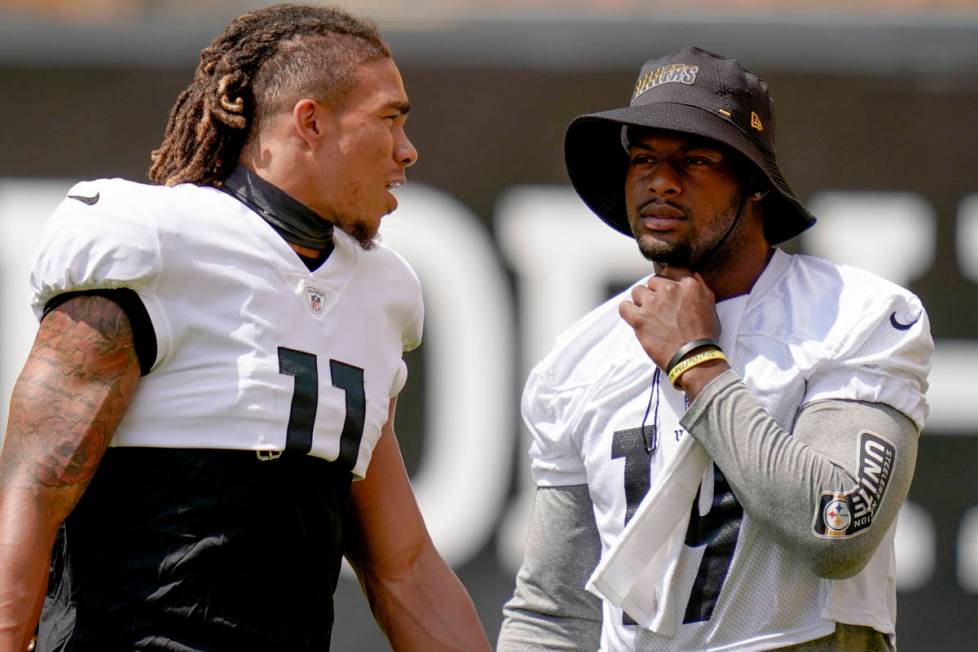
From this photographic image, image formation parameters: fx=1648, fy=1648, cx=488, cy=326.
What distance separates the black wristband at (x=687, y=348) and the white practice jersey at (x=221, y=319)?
53 cm

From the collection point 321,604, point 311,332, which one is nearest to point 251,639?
point 321,604

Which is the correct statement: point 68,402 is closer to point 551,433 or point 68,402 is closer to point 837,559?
point 551,433

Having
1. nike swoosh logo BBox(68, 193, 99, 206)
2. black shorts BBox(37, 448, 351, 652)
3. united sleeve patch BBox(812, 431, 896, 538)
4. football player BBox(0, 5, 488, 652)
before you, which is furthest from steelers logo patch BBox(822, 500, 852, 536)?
nike swoosh logo BBox(68, 193, 99, 206)

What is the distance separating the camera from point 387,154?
9.53 feet

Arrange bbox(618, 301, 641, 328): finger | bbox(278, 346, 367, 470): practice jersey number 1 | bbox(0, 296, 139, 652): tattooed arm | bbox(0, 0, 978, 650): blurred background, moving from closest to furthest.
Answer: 1. bbox(0, 296, 139, 652): tattooed arm
2. bbox(278, 346, 367, 470): practice jersey number 1
3. bbox(618, 301, 641, 328): finger
4. bbox(0, 0, 978, 650): blurred background

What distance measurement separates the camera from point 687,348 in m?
2.95

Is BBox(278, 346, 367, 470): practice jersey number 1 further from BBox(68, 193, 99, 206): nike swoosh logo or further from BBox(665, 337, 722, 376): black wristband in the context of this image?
BBox(665, 337, 722, 376): black wristband

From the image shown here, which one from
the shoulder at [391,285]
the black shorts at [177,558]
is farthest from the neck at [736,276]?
the black shorts at [177,558]

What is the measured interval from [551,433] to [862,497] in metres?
0.67

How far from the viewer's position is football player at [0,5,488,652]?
8.23 ft

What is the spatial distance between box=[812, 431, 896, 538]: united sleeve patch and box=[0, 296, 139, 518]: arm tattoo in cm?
116

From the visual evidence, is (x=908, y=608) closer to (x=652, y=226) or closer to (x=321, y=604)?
(x=652, y=226)

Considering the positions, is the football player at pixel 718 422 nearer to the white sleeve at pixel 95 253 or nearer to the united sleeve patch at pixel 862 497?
the united sleeve patch at pixel 862 497

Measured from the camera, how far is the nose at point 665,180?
3.11m
